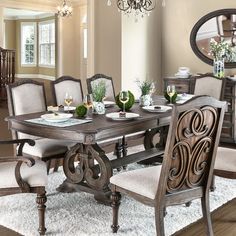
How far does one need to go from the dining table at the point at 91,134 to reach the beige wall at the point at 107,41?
3.11 metres

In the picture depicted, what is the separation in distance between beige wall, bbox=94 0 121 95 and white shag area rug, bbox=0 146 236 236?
365cm

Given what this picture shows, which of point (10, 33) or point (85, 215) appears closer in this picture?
point (85, 215)

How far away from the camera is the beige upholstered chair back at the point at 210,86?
4778mm

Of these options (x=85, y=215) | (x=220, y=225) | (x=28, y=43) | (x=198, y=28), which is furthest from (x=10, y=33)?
(x=220, y=225)

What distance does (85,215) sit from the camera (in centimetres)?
329

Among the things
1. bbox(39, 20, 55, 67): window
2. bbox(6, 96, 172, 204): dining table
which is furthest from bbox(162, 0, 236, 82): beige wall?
bbox(39, 20, 55, 67): window

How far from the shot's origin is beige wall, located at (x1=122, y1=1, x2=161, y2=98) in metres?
6.96

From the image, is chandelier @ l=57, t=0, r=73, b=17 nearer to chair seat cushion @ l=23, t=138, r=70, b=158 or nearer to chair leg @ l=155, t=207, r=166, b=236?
chair seat cushion @ l=23, t=138, r=70, b=158

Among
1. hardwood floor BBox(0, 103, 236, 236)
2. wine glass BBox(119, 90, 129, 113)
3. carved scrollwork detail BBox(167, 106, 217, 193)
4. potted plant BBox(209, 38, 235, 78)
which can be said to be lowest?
hardwood floor BBox(0, 103, 236, 236)

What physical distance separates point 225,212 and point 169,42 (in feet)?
14.5

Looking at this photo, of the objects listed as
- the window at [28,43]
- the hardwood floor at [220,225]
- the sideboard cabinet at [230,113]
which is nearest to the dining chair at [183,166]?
the hardwood floor at [220,225]

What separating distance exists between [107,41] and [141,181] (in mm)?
4803

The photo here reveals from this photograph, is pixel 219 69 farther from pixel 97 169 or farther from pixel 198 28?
pixel 97 169

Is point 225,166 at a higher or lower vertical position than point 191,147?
lower
